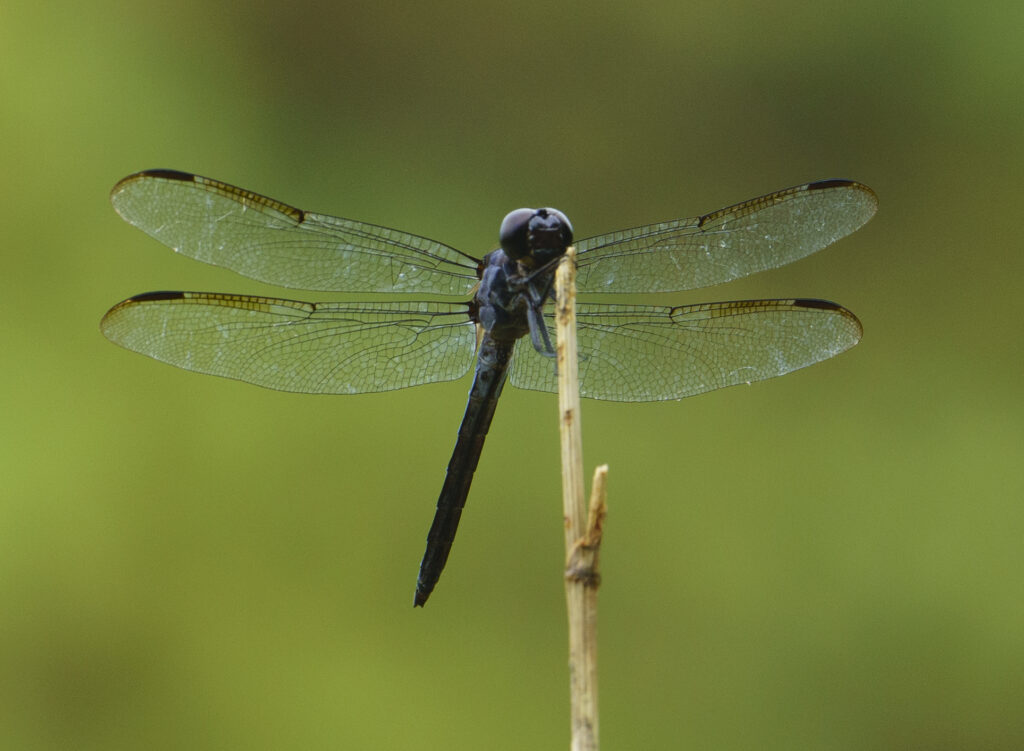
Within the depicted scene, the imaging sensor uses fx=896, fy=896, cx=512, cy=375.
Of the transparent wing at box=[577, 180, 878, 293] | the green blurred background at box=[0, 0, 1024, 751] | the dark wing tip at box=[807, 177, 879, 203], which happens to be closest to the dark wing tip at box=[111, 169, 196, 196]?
the transparent wing at box=[577, 180, 878, 293]

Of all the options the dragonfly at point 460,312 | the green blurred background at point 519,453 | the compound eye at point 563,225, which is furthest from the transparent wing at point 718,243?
the green blurred background at point 519,453

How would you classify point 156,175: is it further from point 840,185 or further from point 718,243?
point 840,185

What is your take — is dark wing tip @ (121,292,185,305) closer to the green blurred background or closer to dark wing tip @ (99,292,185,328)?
dark wing tip @ (99,292,185,328)

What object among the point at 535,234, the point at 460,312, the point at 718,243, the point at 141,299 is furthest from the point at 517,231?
the point at 141,299

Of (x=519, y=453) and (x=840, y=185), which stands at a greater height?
(x=519, y=453)

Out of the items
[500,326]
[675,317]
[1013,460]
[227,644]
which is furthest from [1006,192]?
[227,644]

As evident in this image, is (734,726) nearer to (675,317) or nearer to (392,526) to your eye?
(392,526)

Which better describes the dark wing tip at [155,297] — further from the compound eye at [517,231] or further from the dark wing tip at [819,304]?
the dark wing tip at [819,304]
